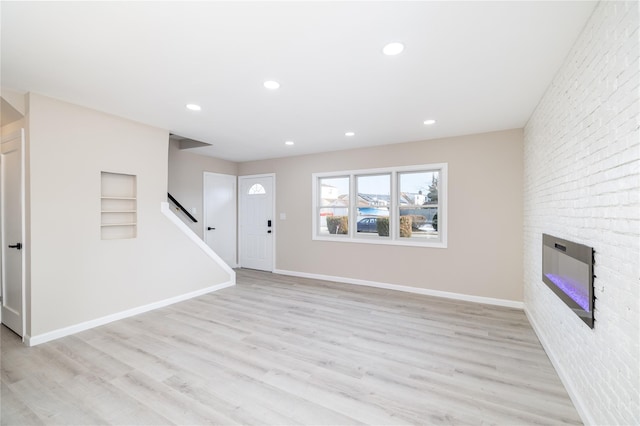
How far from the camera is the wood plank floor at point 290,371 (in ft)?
6.26

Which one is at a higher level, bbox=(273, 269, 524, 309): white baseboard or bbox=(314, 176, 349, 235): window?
bbox=(314, 176, 349, 235): window

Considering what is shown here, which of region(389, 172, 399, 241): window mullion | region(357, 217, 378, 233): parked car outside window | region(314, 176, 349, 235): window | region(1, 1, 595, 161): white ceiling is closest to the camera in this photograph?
region(1, 1, 595, 161): white ceiling

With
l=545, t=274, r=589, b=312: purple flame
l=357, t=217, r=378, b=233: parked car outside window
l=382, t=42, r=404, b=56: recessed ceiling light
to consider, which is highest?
l=382, t=42, r=404, b=56: recessed ceiling light

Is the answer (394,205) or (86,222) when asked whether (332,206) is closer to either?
(394,205)

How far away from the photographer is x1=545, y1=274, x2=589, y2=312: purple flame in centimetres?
182

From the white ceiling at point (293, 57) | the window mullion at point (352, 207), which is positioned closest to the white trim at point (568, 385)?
the white ceiling at point (293, 57)

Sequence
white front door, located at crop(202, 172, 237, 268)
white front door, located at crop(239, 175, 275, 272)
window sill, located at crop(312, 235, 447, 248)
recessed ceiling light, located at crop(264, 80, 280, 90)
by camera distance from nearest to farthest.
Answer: recessed ceiling light, located at crop(264, 80, 280, 90) < window sill, located at crop(312, 235, 447, 248) < white front door, located at crop(202, 172, 237, 268) < white front door, located at crop(239, 175, 275, 272)

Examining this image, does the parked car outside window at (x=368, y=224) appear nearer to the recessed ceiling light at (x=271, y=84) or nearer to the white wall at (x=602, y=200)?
the white wall at (x=602, y=200)

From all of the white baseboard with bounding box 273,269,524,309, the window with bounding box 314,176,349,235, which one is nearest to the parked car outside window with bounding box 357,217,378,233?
the window with bounding box 314,176,349,235

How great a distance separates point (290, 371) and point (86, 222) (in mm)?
2882

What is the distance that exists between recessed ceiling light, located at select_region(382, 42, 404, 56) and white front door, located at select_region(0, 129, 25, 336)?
3.73m

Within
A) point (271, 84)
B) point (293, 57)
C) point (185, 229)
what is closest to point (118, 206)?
point (185, 229)

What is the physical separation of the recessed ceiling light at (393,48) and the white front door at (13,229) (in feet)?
12.2

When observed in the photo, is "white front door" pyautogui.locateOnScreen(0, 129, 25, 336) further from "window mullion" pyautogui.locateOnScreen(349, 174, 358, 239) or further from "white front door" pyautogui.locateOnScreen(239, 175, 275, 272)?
"window mullion" pyautogui.locateOnScreen(349, 174, 358, 239)
